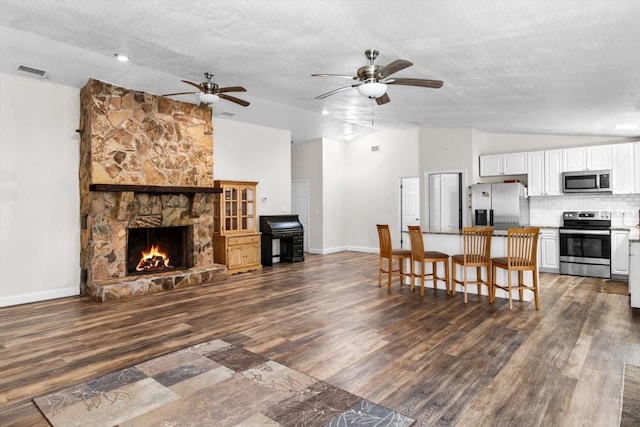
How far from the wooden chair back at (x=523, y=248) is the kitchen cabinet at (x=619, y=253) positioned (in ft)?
9.10

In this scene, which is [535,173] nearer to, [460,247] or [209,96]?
[460,247]

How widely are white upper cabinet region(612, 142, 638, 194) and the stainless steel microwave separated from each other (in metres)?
0.12

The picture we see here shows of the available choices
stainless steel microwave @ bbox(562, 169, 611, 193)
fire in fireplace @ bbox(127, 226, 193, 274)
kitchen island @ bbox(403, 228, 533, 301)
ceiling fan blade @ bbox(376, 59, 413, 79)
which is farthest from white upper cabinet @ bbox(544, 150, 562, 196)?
fire in fireplace @ bbox(127, 226, 193, 274)

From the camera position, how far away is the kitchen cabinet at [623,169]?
20.8 feet

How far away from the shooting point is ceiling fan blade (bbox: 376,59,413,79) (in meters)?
3.38

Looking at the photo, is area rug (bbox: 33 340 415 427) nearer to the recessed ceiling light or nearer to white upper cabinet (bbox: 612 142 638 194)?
the recessed ceiling light

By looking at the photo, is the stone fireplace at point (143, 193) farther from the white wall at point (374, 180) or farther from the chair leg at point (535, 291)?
the chair leg at point (535, 291)

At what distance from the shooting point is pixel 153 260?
6.47 metres

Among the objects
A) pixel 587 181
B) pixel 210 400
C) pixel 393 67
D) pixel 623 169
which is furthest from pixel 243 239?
pixel 623 169

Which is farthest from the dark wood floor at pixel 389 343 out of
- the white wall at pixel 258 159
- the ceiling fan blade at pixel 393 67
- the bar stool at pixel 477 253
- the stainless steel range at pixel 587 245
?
the white wall at pixel 258 159

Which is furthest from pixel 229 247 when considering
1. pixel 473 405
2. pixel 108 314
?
pixel 473 405

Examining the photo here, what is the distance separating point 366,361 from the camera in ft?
10.3

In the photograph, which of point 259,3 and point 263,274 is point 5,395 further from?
point 263,274

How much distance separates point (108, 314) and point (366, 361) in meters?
3.29
